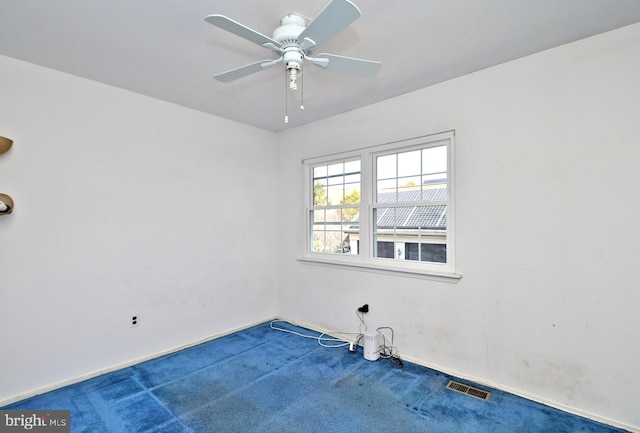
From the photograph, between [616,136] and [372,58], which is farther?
[372,58]

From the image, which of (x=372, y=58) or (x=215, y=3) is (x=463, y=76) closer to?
(x=372, y=58)

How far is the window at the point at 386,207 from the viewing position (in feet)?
10.1

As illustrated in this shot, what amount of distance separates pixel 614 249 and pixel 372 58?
2272 mm

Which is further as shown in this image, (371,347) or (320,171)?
(320,171)

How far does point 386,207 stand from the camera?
137 inches

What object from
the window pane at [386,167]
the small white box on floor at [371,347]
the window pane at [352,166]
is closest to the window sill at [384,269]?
the small white box on floor at [371,347]

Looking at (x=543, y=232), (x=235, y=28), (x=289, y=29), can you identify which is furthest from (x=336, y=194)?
(x=235, y=28)

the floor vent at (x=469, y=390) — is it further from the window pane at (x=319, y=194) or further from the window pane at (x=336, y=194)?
the window pane at (x=319, y=194)

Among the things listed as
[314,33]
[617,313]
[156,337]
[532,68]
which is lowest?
[156,337]

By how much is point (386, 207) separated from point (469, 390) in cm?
185

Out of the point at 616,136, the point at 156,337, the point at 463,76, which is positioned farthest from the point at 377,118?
the point at 156,337

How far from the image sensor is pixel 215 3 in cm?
188

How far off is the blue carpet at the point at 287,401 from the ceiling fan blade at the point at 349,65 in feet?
8.11

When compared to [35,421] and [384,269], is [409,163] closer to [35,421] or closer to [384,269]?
[384,269]
